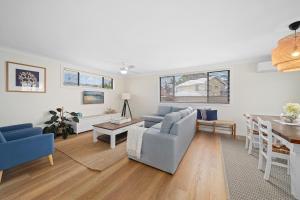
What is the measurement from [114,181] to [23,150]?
147 centimetres

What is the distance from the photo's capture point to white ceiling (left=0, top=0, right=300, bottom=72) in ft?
5.00

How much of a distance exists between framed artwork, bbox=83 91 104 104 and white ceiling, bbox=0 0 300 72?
184cm

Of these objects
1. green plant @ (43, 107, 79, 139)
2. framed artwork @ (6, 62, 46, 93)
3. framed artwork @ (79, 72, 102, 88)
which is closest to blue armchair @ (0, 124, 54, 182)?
green plant @ (43, 107, 79, 139)

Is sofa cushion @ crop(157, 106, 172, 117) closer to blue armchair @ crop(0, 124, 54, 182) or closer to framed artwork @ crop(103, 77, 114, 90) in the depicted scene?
framed artwork @ crop(103, 77, 114, 90)

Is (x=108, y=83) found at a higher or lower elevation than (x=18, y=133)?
higher

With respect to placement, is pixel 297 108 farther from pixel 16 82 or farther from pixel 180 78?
pixel 16 82

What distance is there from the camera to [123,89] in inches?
253

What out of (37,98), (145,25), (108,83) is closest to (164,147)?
(145,25)

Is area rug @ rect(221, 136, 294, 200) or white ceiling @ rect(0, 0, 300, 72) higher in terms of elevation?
white ceiling @ rect(0, 0, 300, 72)

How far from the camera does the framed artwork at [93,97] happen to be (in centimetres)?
452

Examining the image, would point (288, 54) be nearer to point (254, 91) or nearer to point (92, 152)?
point (254, 91)

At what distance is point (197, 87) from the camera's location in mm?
4605

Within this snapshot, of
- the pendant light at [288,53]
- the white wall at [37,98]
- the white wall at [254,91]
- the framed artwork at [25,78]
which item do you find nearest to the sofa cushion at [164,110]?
the white wall at [254,91]

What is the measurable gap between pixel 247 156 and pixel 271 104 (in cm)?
203
